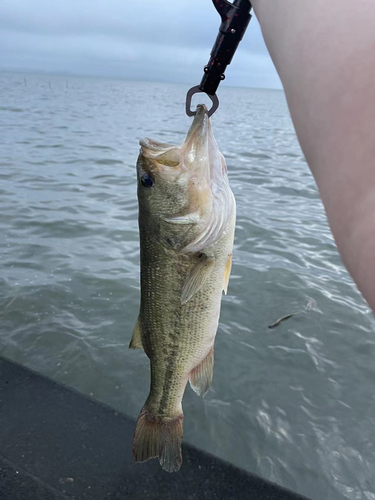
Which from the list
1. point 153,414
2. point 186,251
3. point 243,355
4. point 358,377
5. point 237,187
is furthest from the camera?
point 237,187

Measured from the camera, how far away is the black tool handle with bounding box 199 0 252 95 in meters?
1.57

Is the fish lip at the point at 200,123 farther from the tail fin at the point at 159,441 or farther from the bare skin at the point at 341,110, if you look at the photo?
the tail fin at the point at 159,441

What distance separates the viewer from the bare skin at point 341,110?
66 cm

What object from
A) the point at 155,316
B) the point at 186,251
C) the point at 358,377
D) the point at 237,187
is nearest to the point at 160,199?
the point at 186,251

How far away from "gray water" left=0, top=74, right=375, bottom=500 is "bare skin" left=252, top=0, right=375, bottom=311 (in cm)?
324

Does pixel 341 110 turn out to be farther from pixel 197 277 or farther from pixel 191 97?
pixel 197 277

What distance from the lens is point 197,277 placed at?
83.6 inches

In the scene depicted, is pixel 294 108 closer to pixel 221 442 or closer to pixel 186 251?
pixel 186 251

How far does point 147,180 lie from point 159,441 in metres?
1.45

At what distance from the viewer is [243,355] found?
4859 mm

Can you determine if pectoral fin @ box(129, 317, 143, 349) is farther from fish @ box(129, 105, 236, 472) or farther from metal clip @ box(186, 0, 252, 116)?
metal clip @ box(186, 0, 252, 116)

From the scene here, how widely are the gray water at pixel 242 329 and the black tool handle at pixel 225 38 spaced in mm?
3043

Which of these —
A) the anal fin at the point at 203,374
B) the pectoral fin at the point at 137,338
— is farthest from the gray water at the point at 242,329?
the pectoral fin at the point at 137,338

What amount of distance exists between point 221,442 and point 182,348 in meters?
1.81
